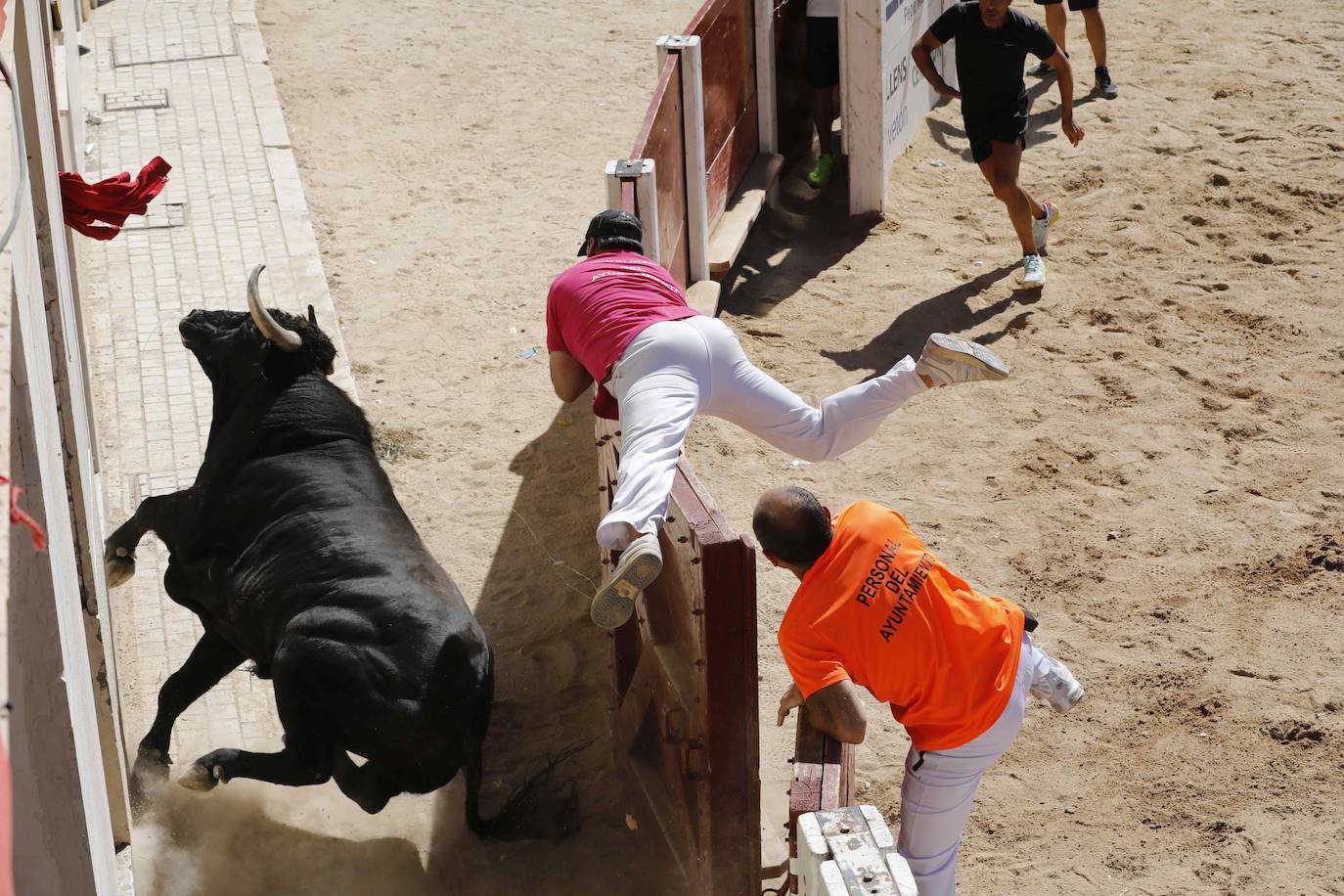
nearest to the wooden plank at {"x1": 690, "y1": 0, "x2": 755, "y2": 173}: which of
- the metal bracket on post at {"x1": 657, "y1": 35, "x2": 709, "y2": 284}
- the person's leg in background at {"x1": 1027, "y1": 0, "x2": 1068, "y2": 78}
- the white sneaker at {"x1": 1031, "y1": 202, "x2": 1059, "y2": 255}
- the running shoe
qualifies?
the metal bracket on post at {"x1": 657, "y1": 35, "x2": 709, "y2": 284}

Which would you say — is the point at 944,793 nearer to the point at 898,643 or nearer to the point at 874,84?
the point at 898,643

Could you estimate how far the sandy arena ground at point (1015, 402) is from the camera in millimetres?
5105

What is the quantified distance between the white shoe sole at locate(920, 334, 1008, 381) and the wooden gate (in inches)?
42.6

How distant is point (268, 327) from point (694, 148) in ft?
12.4

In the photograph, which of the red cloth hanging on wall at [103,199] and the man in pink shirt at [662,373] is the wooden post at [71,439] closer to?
the red cloth hanging on wall at [103,199]

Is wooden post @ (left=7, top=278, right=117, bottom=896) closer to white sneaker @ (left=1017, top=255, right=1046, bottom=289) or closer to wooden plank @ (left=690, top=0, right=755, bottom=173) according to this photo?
wooden plank @ (left=690, top=0, right=755, bottom=173)

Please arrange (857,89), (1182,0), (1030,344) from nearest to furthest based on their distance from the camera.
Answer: (1030,344), (857,89), (1182,0)

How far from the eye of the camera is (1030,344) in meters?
8.21

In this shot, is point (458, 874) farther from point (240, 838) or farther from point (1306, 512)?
point (1306, 512)

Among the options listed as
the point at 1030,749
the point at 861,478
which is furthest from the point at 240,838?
the point at 861,478

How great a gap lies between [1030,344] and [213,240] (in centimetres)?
481

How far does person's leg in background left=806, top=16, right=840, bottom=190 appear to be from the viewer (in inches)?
388

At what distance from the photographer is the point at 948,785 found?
4117 mm

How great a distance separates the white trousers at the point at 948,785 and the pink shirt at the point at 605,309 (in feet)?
5.18
